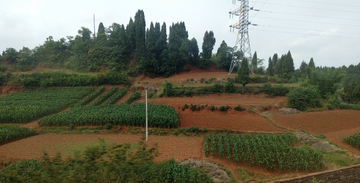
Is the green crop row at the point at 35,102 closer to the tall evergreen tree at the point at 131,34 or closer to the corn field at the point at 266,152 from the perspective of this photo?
the tall evergreen tree at the point at 131,34

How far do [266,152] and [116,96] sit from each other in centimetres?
1545

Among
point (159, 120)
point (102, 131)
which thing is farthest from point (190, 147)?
point (102, 131)

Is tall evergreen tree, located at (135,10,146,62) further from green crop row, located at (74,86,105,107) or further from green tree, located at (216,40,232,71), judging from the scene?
green tree, located at (216,40,232,71)

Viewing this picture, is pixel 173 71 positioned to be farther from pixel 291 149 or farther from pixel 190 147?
pixel 291 149

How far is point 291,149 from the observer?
35.2ft

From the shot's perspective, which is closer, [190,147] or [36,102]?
[190,147]

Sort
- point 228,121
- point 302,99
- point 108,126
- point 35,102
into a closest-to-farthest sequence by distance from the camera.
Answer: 1. point 108,126
2. point 228,121
3. point 302,99
4. point 35,102

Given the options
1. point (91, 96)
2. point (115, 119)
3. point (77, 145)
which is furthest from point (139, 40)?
point (77, 145)

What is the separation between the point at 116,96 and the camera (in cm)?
2103

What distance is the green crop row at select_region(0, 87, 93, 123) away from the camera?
1584 centimetres

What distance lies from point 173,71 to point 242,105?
43.6 feet

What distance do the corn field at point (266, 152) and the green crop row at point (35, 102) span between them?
14.0 m

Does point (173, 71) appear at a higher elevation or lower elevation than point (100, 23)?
lower

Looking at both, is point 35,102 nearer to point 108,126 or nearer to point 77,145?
point 108,126
